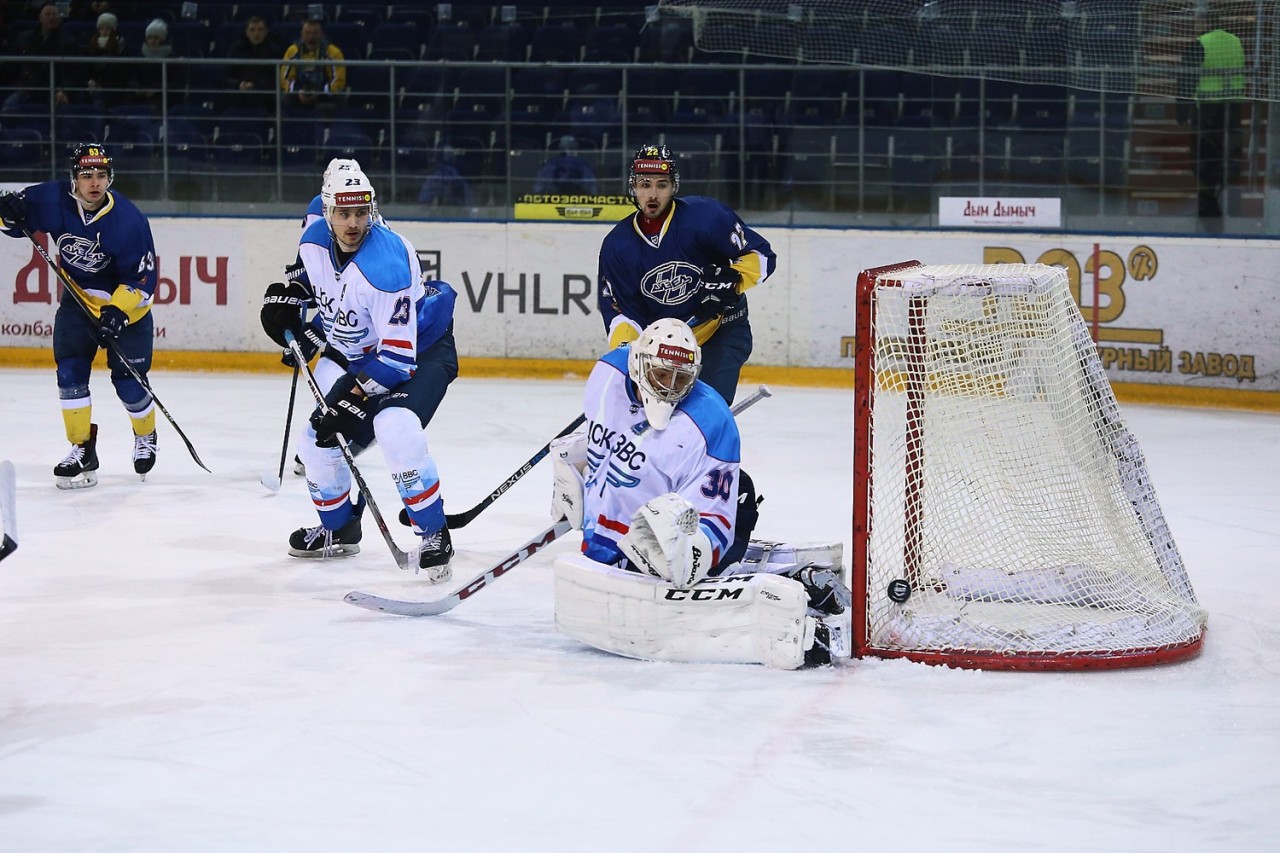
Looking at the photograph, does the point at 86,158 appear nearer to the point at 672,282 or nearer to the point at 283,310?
the point at 283,310

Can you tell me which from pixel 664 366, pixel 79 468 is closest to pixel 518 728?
pixel 664 366

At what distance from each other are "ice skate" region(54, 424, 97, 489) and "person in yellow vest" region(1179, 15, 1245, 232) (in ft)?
16.4

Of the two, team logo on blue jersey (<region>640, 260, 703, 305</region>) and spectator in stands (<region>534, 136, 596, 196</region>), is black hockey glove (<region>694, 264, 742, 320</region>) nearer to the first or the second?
team logo on blue jersey (<region>640, 260, 703, 305</region>)

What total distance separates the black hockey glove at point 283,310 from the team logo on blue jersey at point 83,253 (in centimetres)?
147

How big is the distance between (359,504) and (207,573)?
0.48 meters

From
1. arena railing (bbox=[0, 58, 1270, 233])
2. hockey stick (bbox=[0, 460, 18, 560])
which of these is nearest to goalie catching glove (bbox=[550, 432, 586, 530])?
hockey stick (bbox=[0, 460, 18, 560])

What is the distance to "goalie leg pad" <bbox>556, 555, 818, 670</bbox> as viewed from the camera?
3.39 m

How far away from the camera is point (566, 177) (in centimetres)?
851

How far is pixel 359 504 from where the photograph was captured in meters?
4.65

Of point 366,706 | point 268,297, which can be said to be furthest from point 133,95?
point 366,706

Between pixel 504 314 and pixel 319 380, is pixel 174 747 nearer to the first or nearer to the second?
pixel 319 380

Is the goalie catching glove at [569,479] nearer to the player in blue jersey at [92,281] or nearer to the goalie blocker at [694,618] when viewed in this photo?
the goalie blocker at [694,618]

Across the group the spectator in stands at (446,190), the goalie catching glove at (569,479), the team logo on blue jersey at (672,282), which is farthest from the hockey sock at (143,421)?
the spectator in stands at (446,190)

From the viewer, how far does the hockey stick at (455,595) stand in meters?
3.79
